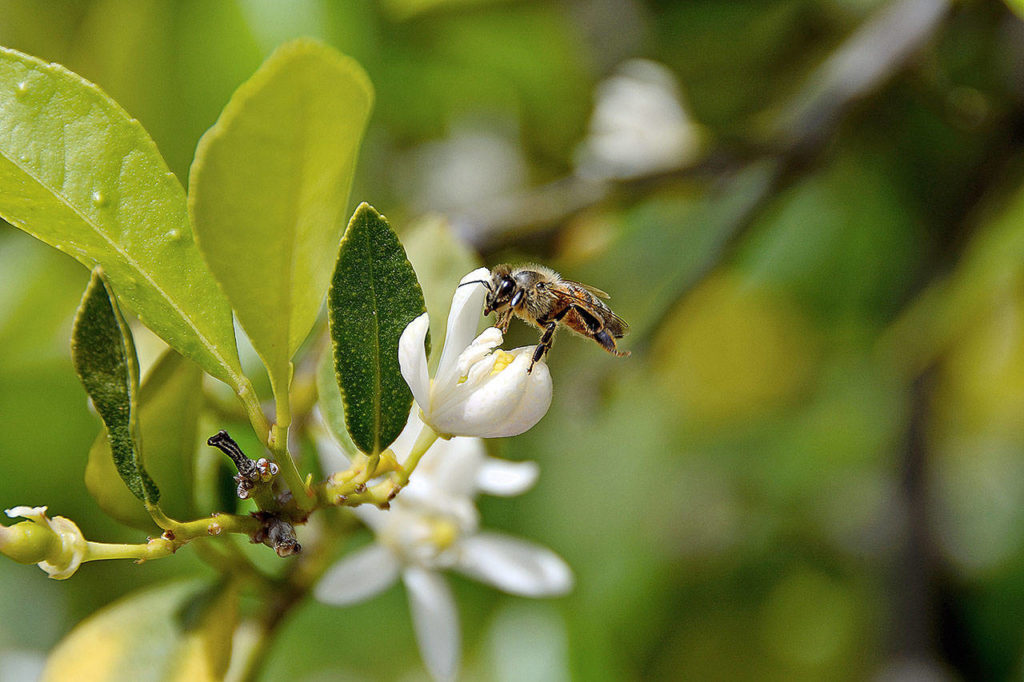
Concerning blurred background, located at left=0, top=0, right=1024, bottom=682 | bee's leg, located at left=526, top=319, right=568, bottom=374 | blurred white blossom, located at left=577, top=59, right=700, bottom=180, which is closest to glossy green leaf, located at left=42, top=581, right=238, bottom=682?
bee's leg, located at left=526, top=319, right=568, bottom=374

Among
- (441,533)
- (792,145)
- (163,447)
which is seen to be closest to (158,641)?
(163,447)

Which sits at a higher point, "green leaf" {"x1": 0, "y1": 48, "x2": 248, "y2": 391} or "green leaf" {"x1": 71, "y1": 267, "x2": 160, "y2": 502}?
"green leaf" {"x1": 0, "y1": 48, "x2": 248, "y2": 391}

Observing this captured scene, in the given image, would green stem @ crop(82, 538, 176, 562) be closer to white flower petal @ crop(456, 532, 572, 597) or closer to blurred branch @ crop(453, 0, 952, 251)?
white flower petal @ crop(456, 532, 572, 597)

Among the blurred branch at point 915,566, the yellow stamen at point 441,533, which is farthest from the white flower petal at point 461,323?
the blurred branch at point 915,566

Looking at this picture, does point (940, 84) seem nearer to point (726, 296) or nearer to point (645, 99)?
point (645, 99)

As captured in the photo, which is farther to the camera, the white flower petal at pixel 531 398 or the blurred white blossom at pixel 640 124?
the blurred white blossom at pixel 640 124

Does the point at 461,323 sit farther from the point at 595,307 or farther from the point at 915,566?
the point at 915,566

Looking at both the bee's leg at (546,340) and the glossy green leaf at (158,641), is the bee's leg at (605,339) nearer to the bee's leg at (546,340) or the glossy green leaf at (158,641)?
the bee's leg at (546,340)
